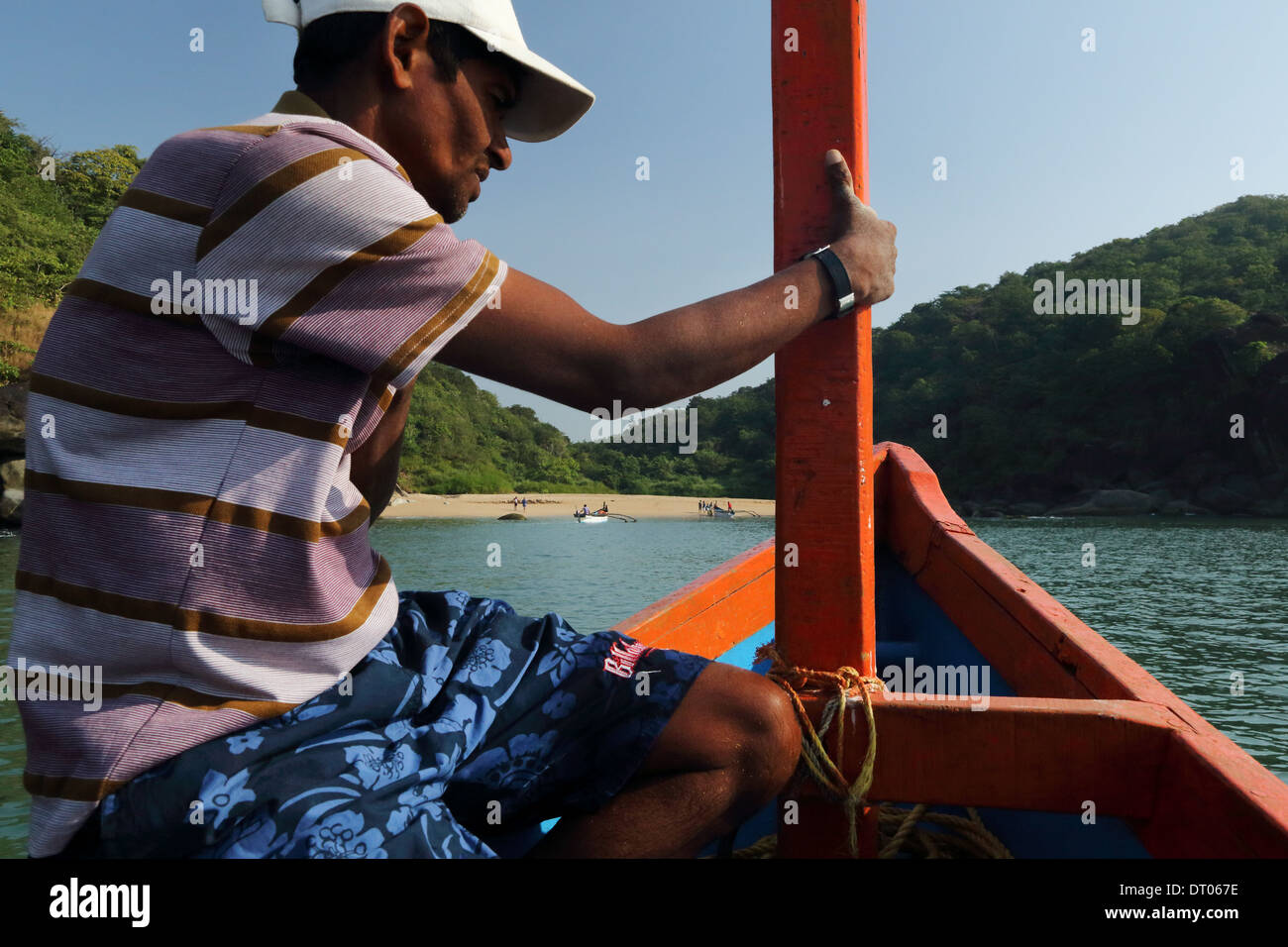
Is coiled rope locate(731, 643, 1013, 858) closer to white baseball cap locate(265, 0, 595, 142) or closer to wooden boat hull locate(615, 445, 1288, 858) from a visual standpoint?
wooden boat hull locate(615, 445, 1288, 858)

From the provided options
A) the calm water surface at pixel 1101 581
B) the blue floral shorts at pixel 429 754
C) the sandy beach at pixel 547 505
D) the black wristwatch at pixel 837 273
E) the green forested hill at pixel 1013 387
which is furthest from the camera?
the sandy beach at pixel 547 505

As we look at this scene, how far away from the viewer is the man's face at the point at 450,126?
3.56 feet

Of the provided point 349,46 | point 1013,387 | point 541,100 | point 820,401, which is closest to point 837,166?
point 820,401

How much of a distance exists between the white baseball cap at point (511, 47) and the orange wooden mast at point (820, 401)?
38cm

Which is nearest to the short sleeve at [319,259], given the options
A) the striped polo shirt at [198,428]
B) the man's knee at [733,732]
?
the striped polo shirt at [198,428]

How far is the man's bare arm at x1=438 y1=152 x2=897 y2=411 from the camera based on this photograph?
1.00 m

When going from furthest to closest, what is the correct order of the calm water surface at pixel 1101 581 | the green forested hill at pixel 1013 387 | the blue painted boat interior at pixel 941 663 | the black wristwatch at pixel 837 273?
the green forested hill at pixel 1013 387
the calm water surface at pixel 1101 581
the blue painted boat interior at pixel 941 663
the black wristwatch at pixel 837 273

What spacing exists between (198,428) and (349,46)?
52cm

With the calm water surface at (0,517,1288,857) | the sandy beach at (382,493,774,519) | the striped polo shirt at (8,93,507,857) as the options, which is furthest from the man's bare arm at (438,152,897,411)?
the sandy beach at (382,493,774,519)

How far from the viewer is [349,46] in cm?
105

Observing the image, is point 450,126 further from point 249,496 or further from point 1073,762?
point 1073,762

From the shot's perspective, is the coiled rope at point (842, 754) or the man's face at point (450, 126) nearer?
the man's face at point (450, 126)

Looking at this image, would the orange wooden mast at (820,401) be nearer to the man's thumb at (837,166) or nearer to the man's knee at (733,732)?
the man's thumb at (837,166)
